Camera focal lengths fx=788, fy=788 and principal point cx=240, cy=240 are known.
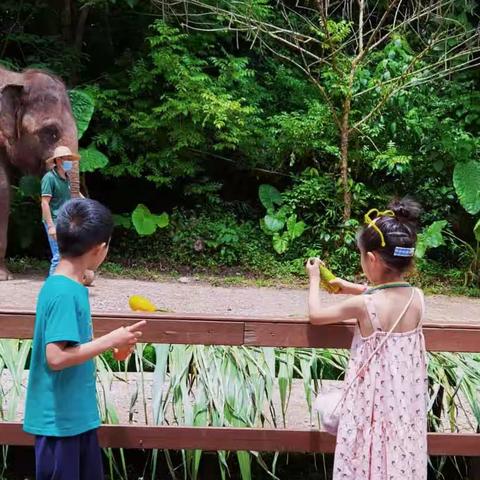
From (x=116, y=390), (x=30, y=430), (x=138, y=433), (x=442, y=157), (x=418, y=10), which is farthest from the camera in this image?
(x=442, y=157)

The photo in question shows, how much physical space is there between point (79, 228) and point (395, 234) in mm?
1144

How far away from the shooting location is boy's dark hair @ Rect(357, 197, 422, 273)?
291 cm

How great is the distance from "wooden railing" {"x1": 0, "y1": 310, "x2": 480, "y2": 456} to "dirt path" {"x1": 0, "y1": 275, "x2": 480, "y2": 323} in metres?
4.67

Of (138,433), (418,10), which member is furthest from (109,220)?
(418,10)

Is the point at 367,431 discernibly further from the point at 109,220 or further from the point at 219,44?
the point at 219,44

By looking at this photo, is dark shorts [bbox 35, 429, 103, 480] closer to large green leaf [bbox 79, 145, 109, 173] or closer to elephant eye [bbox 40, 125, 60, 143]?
elephant eye [bbox 40, 125, 60, 143]

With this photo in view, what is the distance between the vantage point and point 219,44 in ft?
44.7

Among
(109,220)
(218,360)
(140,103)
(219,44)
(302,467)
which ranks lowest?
(302,467)

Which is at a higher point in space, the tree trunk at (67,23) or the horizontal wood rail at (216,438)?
the tree trunk at (67,23)

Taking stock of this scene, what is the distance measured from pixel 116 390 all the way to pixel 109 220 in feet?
6.15

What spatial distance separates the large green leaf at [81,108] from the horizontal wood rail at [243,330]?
8.77 m

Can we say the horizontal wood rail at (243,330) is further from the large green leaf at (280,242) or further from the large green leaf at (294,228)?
the large green leaf at (294,228)

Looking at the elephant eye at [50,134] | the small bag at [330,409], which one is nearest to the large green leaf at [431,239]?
the elephant eye at [50,134]

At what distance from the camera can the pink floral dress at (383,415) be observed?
2.92m
